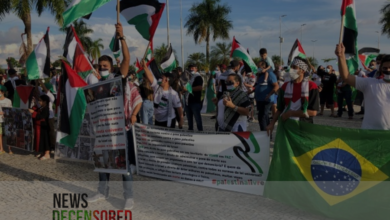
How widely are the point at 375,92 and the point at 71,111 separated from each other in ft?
14.1

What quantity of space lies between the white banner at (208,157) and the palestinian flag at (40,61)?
3.17m

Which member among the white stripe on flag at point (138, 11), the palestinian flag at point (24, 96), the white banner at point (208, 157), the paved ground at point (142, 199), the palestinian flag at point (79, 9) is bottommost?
the paved ground at point (142, 199)

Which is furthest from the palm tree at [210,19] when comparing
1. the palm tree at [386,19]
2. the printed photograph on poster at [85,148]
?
the printed photograph on poster at [85,148]

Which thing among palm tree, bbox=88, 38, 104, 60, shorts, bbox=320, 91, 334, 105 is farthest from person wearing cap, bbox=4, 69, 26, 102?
palm tree, bbox=88, 38, 104, 60

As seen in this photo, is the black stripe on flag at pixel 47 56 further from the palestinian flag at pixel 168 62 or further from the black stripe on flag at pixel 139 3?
the palestinian flag at pixel 168 62

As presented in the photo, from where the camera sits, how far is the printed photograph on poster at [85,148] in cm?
755

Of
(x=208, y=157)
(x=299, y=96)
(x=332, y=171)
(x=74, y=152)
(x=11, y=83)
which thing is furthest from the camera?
(x=11, y=83)

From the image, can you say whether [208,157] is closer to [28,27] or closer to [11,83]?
[11,83]

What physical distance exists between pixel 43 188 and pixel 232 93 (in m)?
3.31

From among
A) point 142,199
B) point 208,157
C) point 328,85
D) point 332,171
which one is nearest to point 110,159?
point 142,199

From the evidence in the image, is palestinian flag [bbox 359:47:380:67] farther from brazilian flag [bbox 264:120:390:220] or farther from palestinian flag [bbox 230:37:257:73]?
brazilian flag [bbox 264:120:390:220]

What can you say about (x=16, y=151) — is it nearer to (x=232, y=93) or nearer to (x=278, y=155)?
(x=232, y=93)

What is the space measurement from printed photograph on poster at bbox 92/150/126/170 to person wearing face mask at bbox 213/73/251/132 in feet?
5.22

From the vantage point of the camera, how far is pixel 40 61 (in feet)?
25.7
